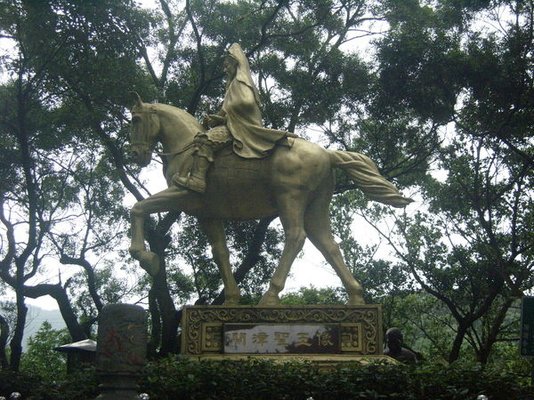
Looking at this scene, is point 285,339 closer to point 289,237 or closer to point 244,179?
point 289,237

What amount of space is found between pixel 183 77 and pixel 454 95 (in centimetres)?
551

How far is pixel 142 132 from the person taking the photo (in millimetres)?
9898

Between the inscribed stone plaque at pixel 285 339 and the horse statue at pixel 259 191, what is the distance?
0.42 m

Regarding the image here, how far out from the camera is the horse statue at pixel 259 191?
9406mm

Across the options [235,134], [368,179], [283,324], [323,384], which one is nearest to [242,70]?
[235,134]

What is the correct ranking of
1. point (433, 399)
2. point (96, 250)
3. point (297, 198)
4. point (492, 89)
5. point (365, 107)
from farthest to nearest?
point (96, 250)
point (365, 107)
point (492, 89)
point (297, 198)
point (433, 399)

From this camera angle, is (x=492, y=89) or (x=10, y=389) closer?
(x=10, y=389)

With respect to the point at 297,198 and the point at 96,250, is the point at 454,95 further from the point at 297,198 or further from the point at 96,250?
the point at 96,250

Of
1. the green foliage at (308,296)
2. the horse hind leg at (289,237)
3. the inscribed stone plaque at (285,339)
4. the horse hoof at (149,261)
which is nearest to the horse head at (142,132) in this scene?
the horse hoof at (149,261)

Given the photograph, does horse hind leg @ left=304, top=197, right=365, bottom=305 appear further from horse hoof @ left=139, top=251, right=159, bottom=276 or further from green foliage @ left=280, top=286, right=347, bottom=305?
green foliage @ left=280, top=286, right=347, bottom=305

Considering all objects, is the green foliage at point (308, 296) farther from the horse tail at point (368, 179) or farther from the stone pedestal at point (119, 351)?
the stone pedestal at point (119, 351)

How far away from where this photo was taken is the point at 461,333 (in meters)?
17.2

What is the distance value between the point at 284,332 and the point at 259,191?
173 cm

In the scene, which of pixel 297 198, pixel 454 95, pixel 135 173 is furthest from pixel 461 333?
pixel 297 198
